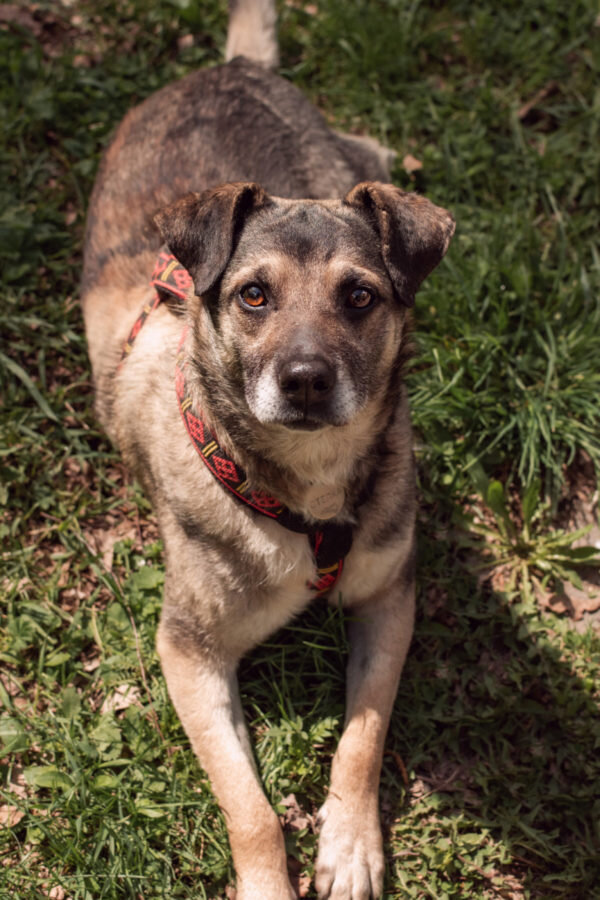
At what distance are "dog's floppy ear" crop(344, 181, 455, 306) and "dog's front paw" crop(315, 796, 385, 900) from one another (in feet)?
6.52


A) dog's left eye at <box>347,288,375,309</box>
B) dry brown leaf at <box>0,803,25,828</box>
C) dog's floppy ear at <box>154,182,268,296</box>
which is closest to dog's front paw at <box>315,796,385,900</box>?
dry brown leaf at <box>0,803,25,828</box>

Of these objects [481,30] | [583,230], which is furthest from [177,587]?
[481,30]

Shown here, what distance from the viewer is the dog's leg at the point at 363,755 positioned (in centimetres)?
335

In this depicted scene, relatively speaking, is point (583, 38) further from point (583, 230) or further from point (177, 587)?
point (177, 587)

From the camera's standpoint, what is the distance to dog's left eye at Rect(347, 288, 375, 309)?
3.11 m

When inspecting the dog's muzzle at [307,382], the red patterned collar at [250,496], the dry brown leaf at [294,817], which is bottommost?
the dry brown leaf at [294,817]

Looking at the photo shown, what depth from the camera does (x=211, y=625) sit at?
11.5ft

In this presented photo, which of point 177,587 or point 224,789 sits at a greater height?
point 177,587

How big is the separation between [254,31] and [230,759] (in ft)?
13.8

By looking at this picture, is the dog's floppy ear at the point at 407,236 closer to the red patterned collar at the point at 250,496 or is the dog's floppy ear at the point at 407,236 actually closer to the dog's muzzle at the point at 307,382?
the dog's muzzle at the point at 307,382

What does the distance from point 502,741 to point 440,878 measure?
0.63 metres

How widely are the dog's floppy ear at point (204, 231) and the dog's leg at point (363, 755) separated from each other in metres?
1.59

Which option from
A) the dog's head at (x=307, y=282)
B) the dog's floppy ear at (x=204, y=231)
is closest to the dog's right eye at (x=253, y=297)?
the dog's head at (x=307, y=282)

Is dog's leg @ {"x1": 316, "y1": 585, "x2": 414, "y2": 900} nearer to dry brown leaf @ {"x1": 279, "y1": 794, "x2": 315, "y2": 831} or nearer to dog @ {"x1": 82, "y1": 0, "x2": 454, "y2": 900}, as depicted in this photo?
dog @ {"x1": 82, "y1": 0, "x2": 454, "y2": 900}
